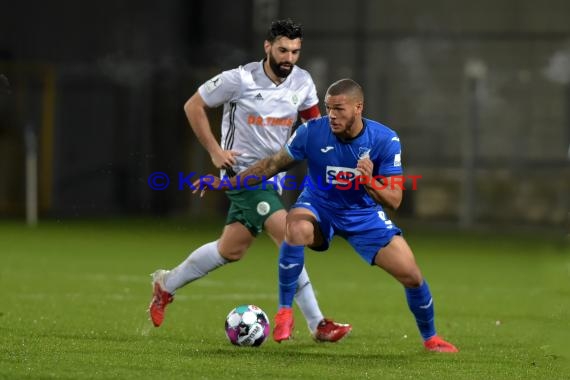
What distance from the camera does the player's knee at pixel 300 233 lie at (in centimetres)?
774

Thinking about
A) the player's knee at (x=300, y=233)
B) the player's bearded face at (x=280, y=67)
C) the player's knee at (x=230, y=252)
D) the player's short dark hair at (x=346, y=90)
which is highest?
the player's bearded face at (x=280, y=67)

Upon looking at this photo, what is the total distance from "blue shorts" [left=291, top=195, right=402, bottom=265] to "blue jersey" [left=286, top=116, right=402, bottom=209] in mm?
41

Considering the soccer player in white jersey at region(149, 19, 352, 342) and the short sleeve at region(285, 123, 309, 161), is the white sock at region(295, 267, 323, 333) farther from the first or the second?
the short sleeve at region(285, 123, 309, 161)

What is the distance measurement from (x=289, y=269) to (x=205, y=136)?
3.61ft

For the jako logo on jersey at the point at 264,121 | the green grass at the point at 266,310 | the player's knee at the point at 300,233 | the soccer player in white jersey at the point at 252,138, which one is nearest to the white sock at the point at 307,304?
the soccer player in white jersey at the point at 252,138

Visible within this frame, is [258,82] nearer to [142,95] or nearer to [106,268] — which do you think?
[106,268]

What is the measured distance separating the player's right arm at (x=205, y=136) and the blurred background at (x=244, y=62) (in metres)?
12.3

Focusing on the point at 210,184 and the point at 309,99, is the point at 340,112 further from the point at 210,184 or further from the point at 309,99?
the point at 309,99

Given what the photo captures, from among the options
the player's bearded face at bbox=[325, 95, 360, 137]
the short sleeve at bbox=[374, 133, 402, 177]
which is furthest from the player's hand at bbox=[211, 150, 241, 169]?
the short sleeve at bbox=[374, 133, 402, 177]

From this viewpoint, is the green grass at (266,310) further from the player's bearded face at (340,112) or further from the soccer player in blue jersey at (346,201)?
the player's bearded face at (340,112)

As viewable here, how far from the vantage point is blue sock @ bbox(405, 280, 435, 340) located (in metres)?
7.67

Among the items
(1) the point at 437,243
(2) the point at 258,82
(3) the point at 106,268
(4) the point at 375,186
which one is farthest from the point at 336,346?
(1) the point at 437,243

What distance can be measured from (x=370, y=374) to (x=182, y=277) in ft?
6.57

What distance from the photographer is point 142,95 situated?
2244cm
